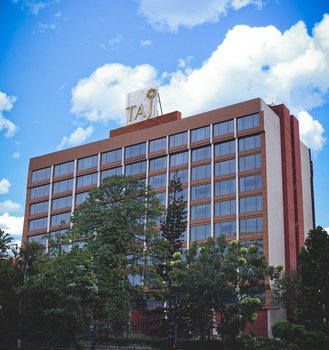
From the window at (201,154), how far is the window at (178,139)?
194 centimetres

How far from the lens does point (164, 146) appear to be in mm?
70250

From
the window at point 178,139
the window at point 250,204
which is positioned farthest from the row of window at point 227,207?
the window at point 178,139

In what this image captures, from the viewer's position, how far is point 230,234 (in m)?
60.8

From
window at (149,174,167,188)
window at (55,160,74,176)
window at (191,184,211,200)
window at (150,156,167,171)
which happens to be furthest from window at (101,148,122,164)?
window at (191,184,211,200)

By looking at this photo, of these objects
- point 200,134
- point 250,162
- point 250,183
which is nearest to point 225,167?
point 250,162

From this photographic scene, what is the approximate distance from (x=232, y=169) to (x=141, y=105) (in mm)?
18349

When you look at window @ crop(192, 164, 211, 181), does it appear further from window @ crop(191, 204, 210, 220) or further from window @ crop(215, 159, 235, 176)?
window @ crop(191, 204, 210, 220)

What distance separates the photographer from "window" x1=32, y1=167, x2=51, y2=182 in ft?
272

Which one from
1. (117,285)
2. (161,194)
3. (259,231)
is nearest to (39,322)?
(117,285)

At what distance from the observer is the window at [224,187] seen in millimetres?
62812

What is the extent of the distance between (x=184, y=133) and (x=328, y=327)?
40259 millimetres

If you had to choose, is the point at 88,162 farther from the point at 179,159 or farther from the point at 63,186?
the point at 179,159

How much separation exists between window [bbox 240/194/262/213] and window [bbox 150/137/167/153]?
14.0m

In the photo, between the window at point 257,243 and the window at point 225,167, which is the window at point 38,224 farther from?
the window at point 257,243
